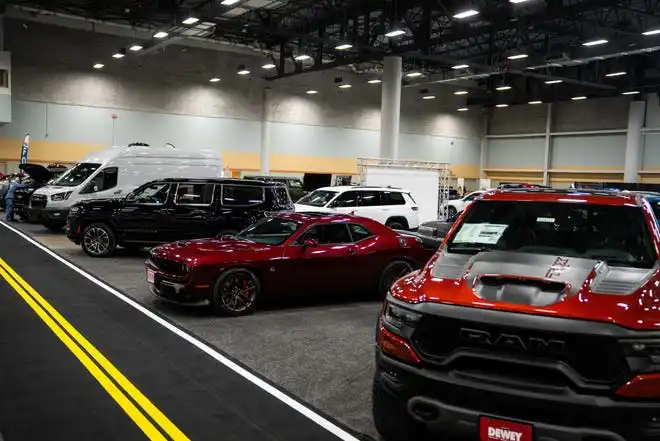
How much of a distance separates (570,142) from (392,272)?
35.7 metres

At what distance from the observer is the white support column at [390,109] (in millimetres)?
26562

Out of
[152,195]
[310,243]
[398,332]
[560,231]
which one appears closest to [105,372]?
[398,332]

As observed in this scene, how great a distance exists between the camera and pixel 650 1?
74.4ft

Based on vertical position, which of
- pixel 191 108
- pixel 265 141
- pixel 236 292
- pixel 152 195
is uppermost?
pixel 191 108

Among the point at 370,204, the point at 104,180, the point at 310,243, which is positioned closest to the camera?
the point at 310,243

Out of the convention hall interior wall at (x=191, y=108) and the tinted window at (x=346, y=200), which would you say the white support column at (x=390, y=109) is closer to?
the tinted window at (x=346, y=200)

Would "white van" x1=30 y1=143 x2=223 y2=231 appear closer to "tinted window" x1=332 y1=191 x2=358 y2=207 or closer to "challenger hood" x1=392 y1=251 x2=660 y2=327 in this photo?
"tinted window" x1=332 y1=191 x2=358 y2=207

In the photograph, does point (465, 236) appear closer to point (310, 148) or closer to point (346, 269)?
point (346, 269)

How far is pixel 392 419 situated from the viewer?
12.3ft

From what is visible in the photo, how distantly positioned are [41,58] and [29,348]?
89.5ft

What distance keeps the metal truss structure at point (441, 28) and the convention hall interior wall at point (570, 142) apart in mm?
4260

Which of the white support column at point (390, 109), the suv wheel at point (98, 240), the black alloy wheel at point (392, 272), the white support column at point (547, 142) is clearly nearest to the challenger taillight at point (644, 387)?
the black alloy wheel at point (392, 272)

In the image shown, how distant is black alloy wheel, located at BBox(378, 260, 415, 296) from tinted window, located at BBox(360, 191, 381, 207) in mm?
8339

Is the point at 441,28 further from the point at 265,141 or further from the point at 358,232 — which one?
the point at 358,232
